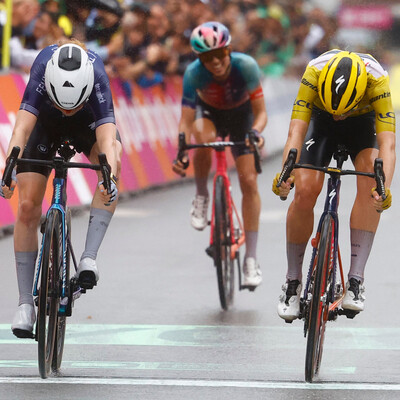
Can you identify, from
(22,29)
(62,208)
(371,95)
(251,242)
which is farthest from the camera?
(22,29)

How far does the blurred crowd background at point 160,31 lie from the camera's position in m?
14.9

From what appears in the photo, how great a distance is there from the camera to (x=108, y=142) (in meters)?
7.51

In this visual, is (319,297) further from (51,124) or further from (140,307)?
(140,307)

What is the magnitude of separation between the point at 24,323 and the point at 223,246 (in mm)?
2985

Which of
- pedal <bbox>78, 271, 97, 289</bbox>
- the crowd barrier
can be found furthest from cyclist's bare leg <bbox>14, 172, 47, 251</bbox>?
the crowd barrier

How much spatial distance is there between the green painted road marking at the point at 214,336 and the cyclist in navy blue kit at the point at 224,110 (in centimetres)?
113

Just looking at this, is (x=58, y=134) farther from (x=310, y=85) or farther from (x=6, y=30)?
(x=6, y=30)

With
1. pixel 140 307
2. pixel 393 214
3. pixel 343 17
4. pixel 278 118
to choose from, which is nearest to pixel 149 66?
pixel 393 214

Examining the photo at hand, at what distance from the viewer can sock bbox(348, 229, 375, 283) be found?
303 inches

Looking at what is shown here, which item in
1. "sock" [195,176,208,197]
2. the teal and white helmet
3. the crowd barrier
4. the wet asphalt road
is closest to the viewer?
the wet asphalt road

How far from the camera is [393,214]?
15.8 meters

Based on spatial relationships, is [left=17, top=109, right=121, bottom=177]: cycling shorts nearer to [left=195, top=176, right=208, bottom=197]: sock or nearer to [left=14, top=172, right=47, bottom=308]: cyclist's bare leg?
[left=14, top=172, right=47, bottom=308]: cyclist's bare leg

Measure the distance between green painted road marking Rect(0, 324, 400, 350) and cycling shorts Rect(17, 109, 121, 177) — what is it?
1471 millimetres

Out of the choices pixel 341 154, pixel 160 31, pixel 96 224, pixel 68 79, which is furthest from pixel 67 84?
pixel 160 31
